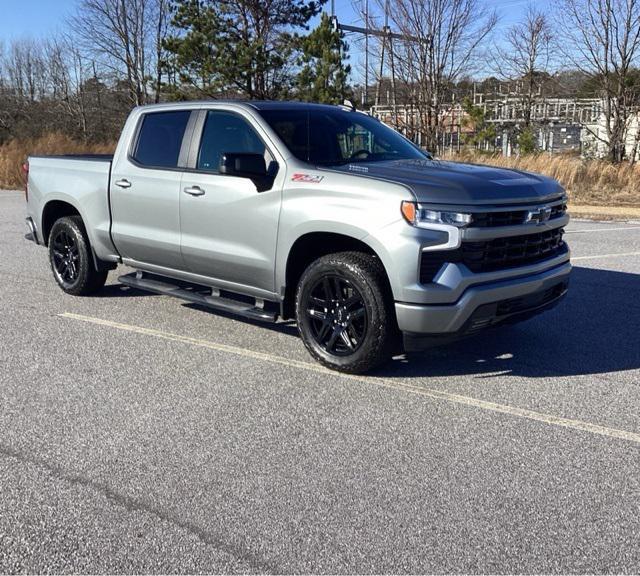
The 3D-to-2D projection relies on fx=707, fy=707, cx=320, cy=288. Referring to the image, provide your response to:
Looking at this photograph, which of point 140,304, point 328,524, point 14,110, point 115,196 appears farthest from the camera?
point 14,110

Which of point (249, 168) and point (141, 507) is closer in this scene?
point (141, 507)

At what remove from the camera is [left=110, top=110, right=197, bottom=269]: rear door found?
6.14 meters

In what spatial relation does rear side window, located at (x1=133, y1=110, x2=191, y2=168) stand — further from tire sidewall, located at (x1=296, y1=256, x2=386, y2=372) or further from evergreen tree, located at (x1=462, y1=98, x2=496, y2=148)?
evergreen tree, located at (x1=462, y1=98, x2=496, y2=148)

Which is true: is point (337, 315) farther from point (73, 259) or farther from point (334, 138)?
point (73, 259)

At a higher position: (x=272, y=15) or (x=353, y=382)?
(x=272, y=15)

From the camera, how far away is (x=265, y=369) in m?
5.23

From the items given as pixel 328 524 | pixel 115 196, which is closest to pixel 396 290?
pixel 328 524

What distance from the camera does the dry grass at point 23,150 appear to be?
25109 millimetres

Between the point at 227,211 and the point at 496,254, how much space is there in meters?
2.14

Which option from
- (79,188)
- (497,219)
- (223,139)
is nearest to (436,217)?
(497,219)

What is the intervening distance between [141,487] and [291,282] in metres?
2.30

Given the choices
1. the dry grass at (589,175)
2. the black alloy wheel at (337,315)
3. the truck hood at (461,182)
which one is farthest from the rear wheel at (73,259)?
the dry grass at (589,175)

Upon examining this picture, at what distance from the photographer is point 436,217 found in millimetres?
4523

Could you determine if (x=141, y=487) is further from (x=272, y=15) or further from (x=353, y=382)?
(x=272, y=15)
